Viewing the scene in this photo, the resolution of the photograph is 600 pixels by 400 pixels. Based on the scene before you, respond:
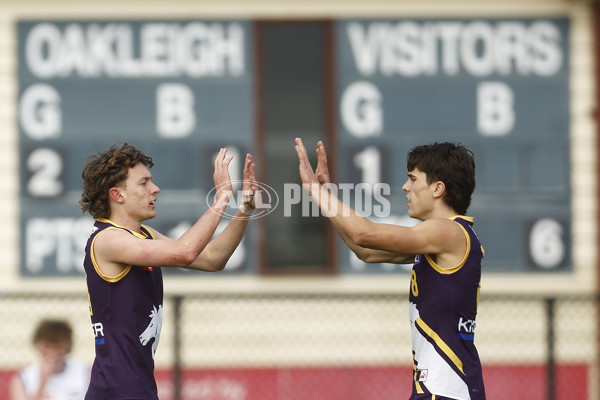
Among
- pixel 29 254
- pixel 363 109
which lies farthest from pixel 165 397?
pixel 363 109

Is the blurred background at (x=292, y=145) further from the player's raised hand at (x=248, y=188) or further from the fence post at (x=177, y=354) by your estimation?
the player's raised hand at (x=248, y=188)

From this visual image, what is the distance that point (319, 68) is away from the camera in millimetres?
8883

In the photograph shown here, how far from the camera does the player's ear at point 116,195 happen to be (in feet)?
14.0

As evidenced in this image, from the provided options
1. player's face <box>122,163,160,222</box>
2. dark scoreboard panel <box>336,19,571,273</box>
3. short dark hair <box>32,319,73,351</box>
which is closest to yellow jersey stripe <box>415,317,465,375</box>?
player's face <box>122,163,160,222</box>

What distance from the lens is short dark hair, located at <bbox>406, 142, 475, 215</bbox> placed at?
4262 millimetres

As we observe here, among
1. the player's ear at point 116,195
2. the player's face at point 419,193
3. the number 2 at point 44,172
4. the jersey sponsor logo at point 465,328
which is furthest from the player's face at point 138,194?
the number 2 at point 44,172

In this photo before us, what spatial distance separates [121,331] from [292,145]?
4.91 metres

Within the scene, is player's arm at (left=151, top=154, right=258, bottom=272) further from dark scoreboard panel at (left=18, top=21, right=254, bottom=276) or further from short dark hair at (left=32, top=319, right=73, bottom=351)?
dark scoreboard panel at (left=18, top=21, right=254, bottom=276)

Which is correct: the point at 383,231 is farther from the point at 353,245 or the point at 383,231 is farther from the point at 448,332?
the point at 353,245

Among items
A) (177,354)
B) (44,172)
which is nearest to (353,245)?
(177,354)

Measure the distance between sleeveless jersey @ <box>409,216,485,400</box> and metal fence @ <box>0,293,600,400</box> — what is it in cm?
448

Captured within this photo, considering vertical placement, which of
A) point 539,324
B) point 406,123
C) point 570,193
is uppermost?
point 406,123

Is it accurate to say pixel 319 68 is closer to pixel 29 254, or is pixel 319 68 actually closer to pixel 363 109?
pixel 363 109

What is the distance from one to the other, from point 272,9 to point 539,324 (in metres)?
4.03
